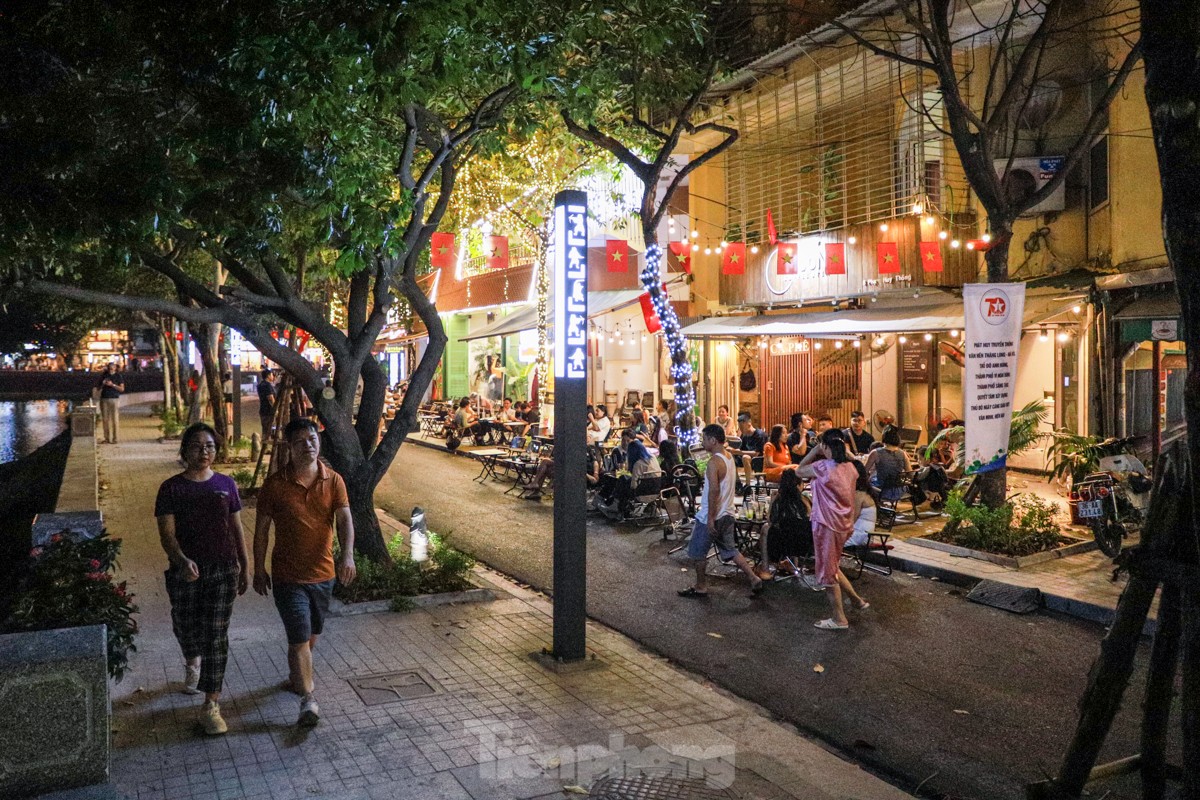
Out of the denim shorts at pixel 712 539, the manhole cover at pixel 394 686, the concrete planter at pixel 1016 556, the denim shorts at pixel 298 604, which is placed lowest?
the manhole cover at pixel 394 686

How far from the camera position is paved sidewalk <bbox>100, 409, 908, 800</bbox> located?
537 cm

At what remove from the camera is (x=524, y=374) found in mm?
31375

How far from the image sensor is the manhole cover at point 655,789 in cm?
521

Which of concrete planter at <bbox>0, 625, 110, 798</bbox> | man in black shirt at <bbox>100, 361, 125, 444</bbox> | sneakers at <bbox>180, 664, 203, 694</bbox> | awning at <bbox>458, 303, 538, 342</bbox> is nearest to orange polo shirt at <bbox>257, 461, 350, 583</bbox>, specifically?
sneakers at <bbox>180, 664, 203, 694</bbox>

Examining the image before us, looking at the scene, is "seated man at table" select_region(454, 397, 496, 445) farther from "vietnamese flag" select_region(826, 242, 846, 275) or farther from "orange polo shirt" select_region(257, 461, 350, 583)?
"orange polo shirt" select_region(257, 461, 350, 583)

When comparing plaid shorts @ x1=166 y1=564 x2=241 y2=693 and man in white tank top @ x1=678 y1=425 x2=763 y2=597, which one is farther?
man in white tank top @ x1=678 y1=425 x2=763 y2=597

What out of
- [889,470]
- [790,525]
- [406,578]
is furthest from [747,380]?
[406,578]

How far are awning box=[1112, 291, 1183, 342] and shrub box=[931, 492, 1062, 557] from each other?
9.01 ft

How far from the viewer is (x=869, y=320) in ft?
55.5

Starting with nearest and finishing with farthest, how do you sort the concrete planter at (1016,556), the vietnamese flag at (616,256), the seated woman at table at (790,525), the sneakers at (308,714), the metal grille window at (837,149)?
the sneakers at (308,714), the seated woman at table at (790,525), the concrete planter at (1016,556), the metal grille window at (837,149), the vietnamese flag at (616,256)

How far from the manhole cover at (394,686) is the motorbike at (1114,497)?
25.1 feet

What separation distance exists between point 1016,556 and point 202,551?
8.78m

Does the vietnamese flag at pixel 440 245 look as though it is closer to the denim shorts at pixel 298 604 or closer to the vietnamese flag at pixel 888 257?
the vietnamese flag at pixel 888 257

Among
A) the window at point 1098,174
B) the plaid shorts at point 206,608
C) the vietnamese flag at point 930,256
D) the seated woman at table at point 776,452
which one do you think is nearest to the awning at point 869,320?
the vietnamese flag at point 930,256
